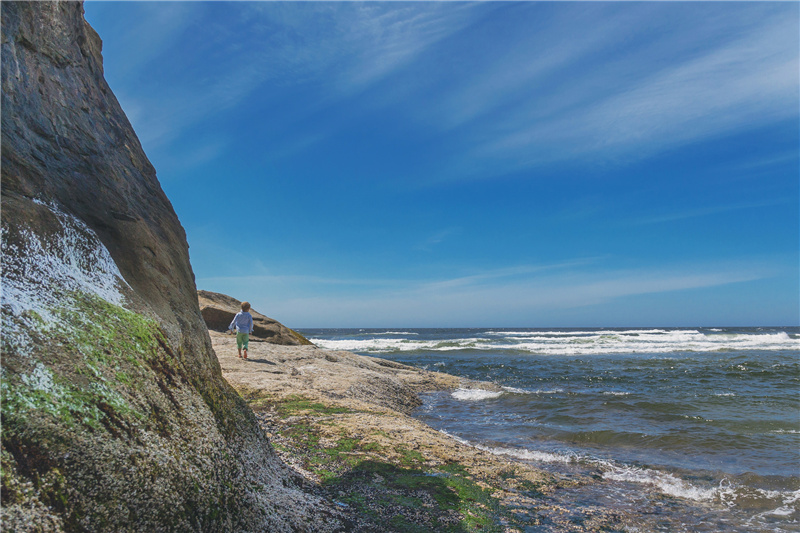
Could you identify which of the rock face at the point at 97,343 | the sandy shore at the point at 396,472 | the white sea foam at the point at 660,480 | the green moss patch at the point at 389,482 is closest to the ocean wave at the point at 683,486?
the white sea foam at the point at 660,480

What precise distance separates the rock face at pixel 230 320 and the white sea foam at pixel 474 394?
27.1ft

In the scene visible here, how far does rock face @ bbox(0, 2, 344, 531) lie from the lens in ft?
8.43

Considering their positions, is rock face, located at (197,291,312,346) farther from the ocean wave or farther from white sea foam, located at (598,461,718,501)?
white sea foam, located at (598,461,718,501)

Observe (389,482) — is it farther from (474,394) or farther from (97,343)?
(474,394)

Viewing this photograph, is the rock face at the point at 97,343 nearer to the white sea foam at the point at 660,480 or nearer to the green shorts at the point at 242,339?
the white sea foam at the point at 660,480

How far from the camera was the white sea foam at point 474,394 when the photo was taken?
15.9 m

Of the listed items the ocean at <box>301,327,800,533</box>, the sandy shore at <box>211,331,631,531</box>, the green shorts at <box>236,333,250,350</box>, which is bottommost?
the ocean at <box>301,327,800,533</box>

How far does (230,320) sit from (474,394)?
11.5m

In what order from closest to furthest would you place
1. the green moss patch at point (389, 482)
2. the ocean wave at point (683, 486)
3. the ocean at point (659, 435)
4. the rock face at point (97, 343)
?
the rock face at point (97, 343) < the green moss patch at point (389, 482) < the ocean at point (659, 435) < the ocean wave at point (683, 486)

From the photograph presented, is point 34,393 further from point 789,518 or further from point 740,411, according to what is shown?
point 740,411

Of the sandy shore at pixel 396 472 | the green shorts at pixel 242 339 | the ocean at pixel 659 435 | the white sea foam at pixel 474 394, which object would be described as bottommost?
the white sea foam at pixel 474 394

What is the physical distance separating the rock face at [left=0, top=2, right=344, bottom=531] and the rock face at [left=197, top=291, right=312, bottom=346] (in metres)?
15.4

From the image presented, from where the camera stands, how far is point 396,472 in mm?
6492

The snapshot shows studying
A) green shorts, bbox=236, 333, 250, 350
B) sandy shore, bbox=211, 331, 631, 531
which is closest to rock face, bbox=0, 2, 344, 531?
sandy shore, bbox=211, 331, 631, 531
